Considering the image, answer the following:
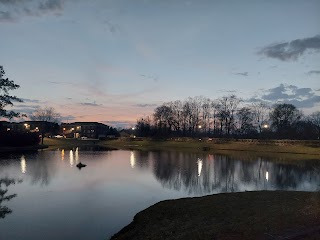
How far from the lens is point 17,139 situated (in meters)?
103

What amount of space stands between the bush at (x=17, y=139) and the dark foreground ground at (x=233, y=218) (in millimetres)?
85286

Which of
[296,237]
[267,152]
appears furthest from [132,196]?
[267,152]

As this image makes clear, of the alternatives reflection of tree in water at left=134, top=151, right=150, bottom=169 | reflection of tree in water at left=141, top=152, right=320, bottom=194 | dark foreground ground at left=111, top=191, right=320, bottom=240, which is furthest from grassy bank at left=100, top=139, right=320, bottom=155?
dark foreground ground at left=111, top=191, right=320, bottom=240

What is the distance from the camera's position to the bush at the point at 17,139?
9812 centimetres

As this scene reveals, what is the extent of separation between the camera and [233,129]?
545ft

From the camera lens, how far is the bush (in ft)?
322

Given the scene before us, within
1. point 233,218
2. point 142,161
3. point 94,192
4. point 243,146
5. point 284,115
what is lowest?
point 94,192

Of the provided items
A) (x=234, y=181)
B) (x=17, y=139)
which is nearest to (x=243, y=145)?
(x=17, y=139)

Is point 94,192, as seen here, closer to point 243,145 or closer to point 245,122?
point 243,145

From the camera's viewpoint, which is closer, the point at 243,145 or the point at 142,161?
the point at 142,161

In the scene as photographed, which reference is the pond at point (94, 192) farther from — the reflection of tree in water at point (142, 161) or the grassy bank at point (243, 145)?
the grassy bank at point (243, 145)

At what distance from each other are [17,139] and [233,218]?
318 ft

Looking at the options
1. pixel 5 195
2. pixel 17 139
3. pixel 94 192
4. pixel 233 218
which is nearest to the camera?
pixel 233 218

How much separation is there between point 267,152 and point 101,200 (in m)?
74.9
